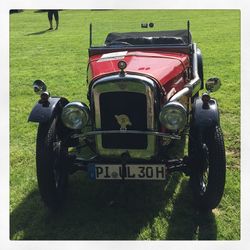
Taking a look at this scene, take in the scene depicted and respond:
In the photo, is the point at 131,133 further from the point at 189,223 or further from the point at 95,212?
the point at 189,223

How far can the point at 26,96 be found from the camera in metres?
7.29

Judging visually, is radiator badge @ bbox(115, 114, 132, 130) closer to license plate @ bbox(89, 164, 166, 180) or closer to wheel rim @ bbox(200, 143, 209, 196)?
license plate @ bbox(89, 164, 166, 180)

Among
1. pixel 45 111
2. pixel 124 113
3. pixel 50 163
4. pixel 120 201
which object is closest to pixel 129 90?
pixel 124 113

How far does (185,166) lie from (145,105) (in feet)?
2.18

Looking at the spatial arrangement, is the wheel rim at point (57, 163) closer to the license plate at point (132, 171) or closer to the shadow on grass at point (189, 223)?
the license plate at point (132, 171)

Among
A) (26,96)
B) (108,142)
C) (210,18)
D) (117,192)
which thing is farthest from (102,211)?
(210,18)

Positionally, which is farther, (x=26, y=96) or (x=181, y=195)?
(x=26, y=96)

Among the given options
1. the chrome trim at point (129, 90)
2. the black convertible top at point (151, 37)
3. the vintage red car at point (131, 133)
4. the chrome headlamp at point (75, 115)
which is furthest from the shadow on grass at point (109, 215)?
the black convertible top at point (151, 37)

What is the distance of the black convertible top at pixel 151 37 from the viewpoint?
198 inches

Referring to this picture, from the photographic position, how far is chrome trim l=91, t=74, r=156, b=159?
10.9ft

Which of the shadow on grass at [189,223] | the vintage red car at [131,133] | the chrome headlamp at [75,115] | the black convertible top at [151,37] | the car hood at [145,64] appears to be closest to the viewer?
the shadow on grass at [189,223]

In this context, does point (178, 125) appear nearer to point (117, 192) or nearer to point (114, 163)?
point (114, 163)
